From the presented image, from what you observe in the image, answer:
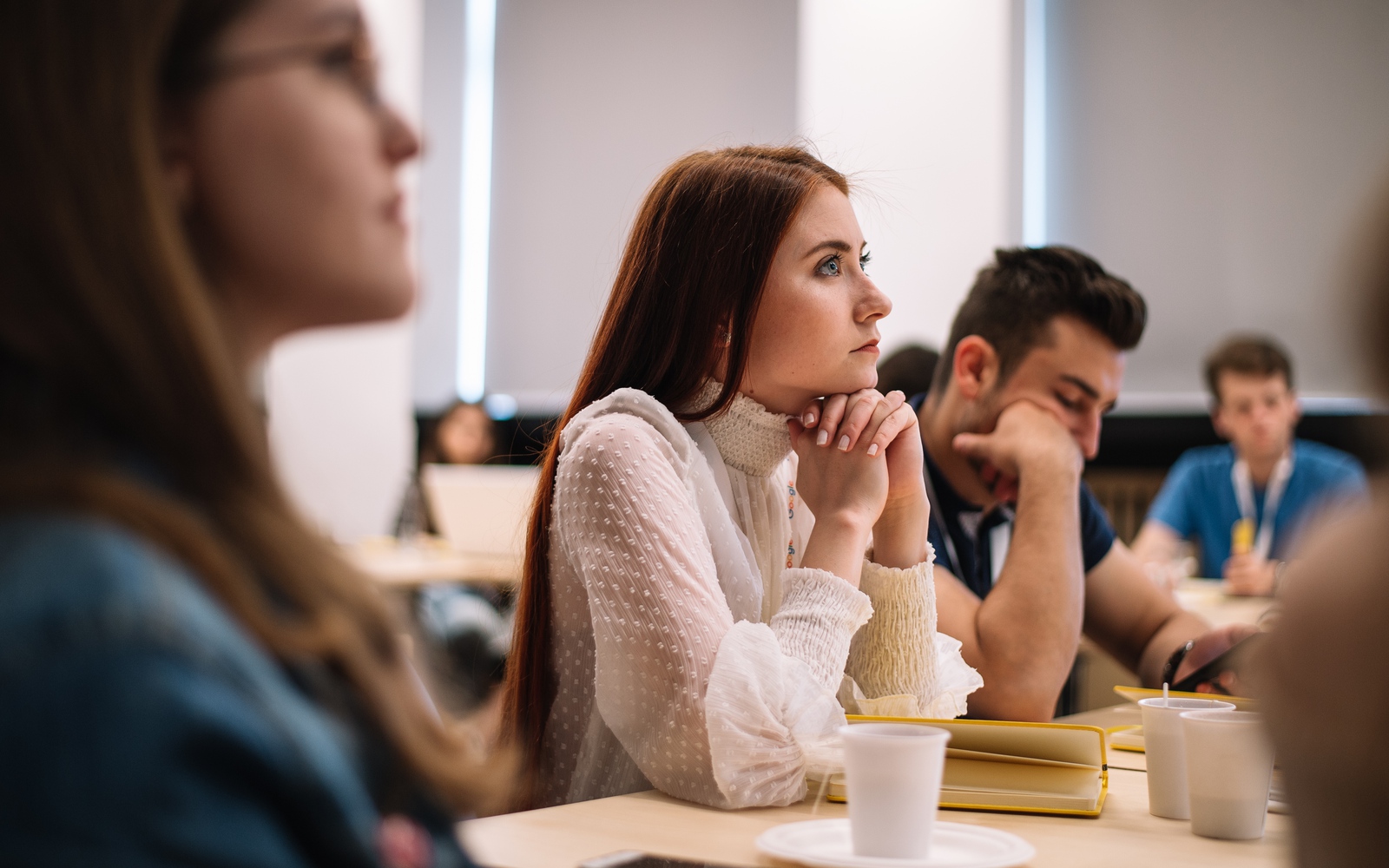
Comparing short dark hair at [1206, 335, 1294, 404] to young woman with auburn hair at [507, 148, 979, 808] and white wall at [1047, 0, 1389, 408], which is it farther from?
young woman with auburn hair at [507, 148, 979, 808]

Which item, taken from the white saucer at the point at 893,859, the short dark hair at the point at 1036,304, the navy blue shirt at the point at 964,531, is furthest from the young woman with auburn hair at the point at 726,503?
the short dark hair at the point at 1036,304

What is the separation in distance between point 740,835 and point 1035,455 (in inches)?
43.7

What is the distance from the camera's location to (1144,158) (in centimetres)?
477

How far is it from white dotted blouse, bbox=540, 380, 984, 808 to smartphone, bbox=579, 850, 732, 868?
0.22 metres

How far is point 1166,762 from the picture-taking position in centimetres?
101

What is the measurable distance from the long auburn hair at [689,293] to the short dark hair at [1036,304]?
721 millimetres

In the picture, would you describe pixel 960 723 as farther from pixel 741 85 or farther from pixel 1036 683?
pixel 741 85

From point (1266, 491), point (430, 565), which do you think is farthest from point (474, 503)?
point (1266, 491)

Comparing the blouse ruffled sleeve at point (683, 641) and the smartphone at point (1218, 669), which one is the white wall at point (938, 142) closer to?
the smartphone at point (1218, 669)

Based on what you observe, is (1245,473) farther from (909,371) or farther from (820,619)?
(820,619)

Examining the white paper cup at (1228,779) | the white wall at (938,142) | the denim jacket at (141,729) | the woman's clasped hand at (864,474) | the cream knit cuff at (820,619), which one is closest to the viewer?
the denim jacket at (141,729)

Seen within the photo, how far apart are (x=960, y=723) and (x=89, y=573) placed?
2.63 ft

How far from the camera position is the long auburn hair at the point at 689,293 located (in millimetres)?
1412

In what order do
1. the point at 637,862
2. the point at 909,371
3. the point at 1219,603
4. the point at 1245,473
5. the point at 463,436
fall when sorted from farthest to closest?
1. the point at 463,436
2. the point at 1245,473
3. the point at 1219,603
4. the point at 909,371
5. the point at 637,862
